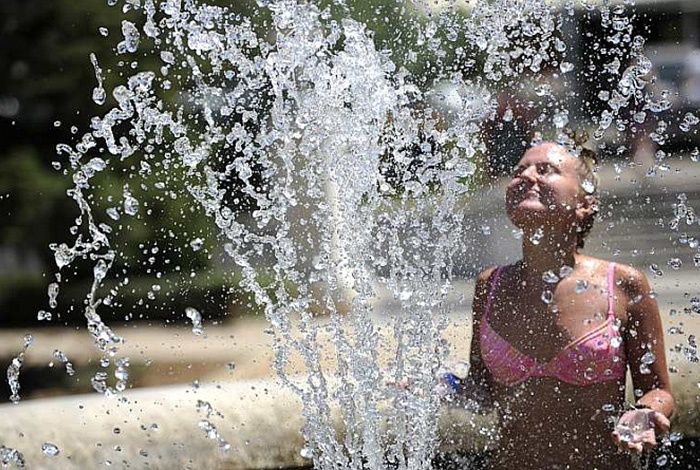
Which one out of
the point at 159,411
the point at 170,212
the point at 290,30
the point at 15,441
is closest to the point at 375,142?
the point at 290,30

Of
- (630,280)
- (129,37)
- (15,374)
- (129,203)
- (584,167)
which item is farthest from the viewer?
(129,37)

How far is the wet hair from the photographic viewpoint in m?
2.61

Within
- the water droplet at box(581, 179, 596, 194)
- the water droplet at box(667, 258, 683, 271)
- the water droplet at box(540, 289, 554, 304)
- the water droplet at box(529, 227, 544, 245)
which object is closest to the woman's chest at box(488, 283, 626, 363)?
the water droplet at box(540, 289, 554, 304)

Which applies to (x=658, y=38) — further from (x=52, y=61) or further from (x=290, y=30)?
(x=290, y=30)

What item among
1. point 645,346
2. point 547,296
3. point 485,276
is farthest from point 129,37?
point 645,346

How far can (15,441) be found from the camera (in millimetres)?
2947

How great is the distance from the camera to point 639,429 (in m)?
2.39

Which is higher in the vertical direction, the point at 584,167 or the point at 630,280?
the point at 584,167

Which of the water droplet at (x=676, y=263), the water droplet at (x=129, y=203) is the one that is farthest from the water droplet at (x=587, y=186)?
the water droplet at (x=129, y=203)

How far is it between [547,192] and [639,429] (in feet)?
1.76

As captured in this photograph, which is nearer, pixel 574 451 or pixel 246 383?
pixel 574 451

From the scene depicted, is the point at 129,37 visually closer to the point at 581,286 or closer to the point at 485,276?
the point at 485,276

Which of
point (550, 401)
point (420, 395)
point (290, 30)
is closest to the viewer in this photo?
point (550, 401)

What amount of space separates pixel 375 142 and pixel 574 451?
104cm
